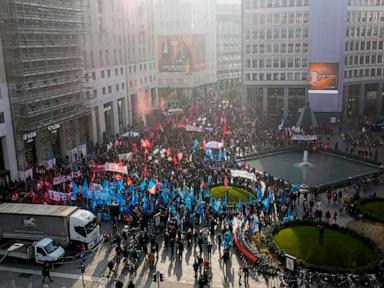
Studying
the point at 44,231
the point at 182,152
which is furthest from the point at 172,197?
the point at 182,152

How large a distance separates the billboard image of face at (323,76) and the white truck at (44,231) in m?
53.0

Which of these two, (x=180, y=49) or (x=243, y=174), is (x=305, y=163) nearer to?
(x=243, y=174)

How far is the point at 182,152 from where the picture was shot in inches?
1944

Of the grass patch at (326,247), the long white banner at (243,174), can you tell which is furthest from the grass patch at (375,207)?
the long white banner at (243,174)

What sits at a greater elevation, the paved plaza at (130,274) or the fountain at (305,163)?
the fountain at (305,163)

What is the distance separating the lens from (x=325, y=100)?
7438 cm

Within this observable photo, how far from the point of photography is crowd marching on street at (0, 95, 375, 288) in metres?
30.0

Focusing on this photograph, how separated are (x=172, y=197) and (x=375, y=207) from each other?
16418 mm

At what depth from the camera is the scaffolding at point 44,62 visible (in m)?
43.1

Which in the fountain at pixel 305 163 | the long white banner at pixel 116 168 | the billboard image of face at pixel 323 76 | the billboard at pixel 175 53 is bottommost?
the fountain at pixel 305 163

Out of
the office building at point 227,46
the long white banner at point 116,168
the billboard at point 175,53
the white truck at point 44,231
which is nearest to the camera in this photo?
the white truck at point 44,231

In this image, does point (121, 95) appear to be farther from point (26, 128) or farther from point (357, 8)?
point (357, 8)

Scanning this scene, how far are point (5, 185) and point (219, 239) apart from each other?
23.9m

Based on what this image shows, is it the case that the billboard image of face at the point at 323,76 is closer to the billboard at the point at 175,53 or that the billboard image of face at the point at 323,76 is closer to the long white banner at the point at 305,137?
the long white banner at the point at 305,137
